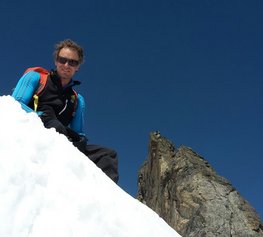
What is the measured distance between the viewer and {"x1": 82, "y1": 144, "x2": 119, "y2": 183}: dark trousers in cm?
732

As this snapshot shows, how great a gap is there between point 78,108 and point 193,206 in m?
32.1

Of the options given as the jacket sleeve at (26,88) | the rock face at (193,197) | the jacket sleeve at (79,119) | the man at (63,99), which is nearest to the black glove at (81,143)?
the man at (63,99)

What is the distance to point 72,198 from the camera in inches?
156

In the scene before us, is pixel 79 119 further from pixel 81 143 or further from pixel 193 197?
pixel 193 197

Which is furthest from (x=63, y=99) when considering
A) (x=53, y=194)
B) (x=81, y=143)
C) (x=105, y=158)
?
(x=53, y=194)

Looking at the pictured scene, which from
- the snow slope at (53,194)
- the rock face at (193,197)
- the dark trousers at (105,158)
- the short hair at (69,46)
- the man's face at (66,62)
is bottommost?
the snow slope at (53,194)

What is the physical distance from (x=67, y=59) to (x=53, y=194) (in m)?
4.17

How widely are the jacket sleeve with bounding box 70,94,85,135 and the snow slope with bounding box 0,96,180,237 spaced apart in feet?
9.90

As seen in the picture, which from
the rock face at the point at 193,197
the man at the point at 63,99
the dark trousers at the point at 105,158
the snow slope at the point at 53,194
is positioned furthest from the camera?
the rock face at the point at 193,197

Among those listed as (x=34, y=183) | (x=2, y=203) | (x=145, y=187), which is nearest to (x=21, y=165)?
(x=34, y=183)

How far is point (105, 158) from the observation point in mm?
7414

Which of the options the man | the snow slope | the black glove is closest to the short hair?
the man

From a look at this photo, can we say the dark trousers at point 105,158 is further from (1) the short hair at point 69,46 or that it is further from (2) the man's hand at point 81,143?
(1) the short hair at point 69,46

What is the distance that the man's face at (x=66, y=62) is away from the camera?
297 inches
